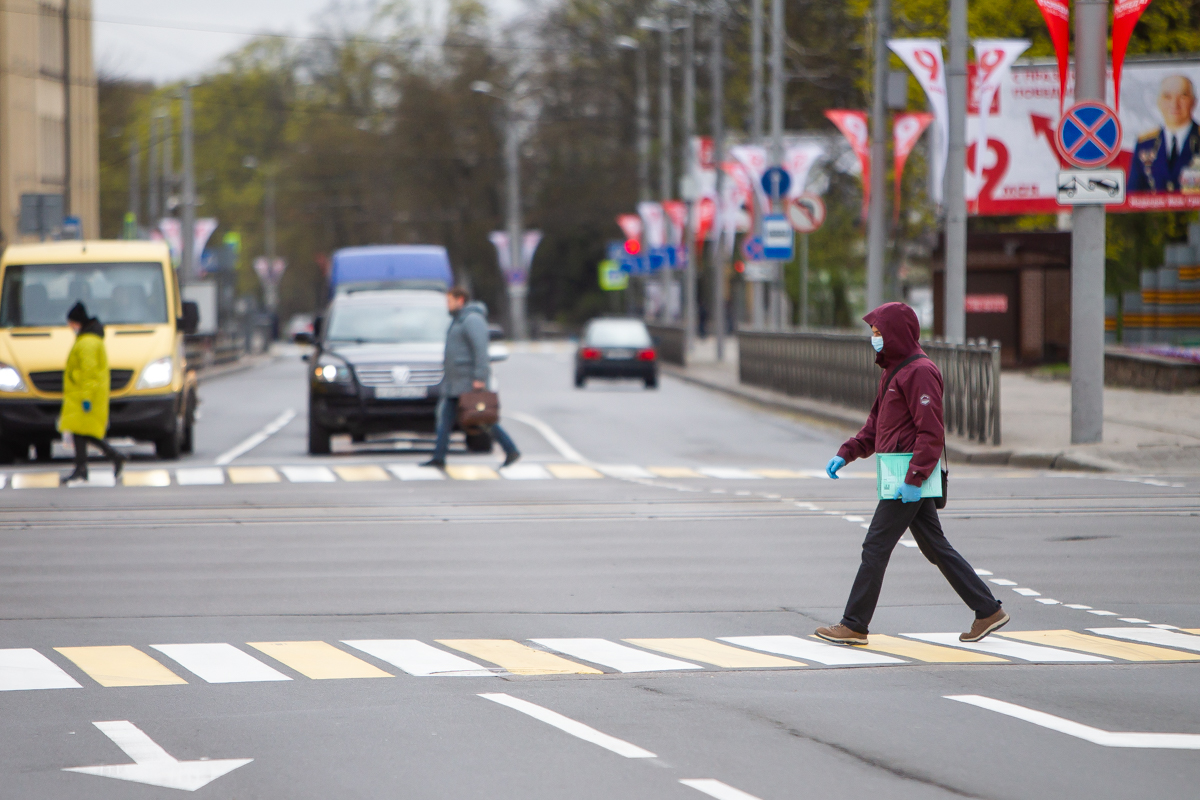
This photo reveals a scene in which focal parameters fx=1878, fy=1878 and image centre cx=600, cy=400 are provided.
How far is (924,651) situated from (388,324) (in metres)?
14.1

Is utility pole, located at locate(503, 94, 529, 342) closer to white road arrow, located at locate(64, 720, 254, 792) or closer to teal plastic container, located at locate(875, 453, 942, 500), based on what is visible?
teal plastic container, located at locate(875, 453, 942, 500)

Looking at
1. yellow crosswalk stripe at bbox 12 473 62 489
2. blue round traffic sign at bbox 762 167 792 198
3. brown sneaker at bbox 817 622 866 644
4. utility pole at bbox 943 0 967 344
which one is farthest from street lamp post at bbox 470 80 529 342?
brown sneaker at bbox 817 622 866 644

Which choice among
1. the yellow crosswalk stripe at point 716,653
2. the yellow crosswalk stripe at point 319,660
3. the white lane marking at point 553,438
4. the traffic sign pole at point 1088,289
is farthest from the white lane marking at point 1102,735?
the white lane marking at point 553,438

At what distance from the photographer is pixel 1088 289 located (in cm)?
1923

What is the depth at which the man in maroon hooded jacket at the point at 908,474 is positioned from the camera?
Result: 868 centimetres

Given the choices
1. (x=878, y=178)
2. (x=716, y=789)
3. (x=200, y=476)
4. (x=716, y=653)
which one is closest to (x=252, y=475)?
(x=200, y=476)

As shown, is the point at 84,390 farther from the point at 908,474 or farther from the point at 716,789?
the point at 716,789

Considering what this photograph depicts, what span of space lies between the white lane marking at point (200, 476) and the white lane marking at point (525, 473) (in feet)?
9.04

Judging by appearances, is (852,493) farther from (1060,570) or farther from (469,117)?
(469,117)

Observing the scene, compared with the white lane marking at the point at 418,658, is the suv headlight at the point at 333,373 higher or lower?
higher

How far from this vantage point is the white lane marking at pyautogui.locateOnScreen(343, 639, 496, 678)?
8055 mm

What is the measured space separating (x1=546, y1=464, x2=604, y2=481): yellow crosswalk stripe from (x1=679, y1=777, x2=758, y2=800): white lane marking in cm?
1201

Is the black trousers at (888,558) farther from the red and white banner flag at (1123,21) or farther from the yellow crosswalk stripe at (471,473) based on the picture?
the red and white banner flag at (1123,21)

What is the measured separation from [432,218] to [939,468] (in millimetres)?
74735
